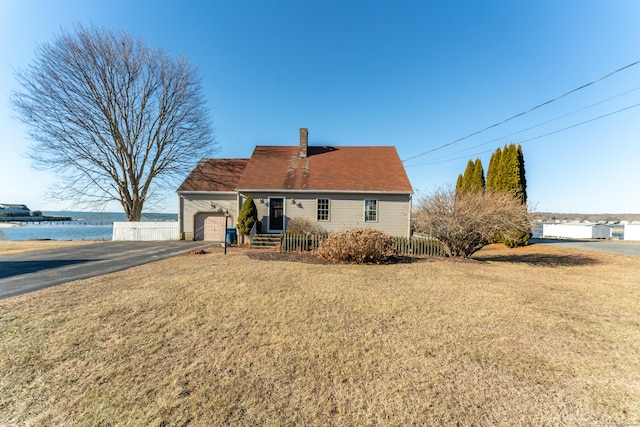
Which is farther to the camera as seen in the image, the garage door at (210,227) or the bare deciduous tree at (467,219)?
the garage door at (210,227)

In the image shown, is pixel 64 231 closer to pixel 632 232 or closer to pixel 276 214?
pixel 276 214

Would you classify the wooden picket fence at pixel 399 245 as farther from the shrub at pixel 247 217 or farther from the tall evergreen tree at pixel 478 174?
the tall evergreen tree at pixel 478 174

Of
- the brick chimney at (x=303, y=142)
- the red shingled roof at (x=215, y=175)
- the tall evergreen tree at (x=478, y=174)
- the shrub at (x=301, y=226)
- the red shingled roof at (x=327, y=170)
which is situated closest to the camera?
the shrub at (x=301, y=226)

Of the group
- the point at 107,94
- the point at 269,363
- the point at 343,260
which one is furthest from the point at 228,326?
the point at 107,94

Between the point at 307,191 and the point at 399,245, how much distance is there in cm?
623

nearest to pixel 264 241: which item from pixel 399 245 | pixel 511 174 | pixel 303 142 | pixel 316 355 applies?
pixel 399 245

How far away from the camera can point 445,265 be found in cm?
911

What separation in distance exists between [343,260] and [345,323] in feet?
17.7

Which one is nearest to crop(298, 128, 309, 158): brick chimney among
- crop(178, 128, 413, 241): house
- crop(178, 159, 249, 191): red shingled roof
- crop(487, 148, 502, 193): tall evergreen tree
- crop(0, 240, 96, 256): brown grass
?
crop(178, 128, 413, 241): house

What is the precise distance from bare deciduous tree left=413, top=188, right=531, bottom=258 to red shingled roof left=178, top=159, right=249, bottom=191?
13.0 metres

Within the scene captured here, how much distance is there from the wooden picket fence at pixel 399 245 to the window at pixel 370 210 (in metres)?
3.87

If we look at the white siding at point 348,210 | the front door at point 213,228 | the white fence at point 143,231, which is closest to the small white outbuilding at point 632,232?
the white siding at point 348,210

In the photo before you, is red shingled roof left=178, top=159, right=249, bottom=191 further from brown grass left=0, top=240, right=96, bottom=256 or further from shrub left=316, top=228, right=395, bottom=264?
shrub left=316, top=228, right=395, bottom=264

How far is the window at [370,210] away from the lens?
1543 centimetres
